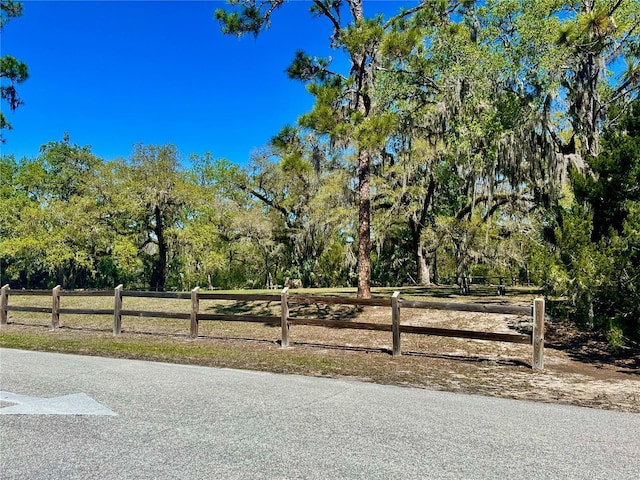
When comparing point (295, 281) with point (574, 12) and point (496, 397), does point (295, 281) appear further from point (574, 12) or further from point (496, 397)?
point (496, 397)

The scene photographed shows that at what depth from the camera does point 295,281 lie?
30.7 m

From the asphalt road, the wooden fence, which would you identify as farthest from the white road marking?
the wooden fence

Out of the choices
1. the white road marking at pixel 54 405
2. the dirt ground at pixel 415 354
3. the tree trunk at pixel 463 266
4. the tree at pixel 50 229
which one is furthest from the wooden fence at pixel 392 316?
the tree at pixel 50 229

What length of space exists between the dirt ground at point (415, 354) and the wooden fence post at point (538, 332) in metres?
0.19

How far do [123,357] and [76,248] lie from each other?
69.8 ft

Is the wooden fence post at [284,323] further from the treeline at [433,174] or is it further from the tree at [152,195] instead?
the tree at [152,195]

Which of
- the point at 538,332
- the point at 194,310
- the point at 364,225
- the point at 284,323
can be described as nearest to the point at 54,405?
the point at 284,323

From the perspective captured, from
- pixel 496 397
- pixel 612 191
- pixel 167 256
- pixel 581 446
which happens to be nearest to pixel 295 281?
pixel 167 256

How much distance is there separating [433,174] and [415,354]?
38.3 ft

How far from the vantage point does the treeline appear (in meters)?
9.60

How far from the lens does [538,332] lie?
7.98 m

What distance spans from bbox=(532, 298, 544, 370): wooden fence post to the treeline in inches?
49.3

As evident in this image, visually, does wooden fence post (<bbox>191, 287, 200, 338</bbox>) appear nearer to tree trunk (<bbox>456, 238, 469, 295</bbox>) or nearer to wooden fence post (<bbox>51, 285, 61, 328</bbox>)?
wooden fence post (<bbox>51, 285, 61, 328</bbox>)

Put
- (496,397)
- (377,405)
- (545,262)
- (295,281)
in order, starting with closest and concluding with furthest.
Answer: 1. (377,405)
2. (496,397)
3. (545,262)
4. (295,281)
